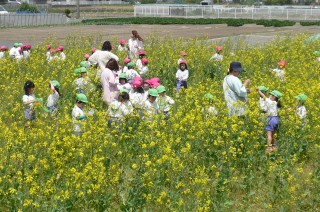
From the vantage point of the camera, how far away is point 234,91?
379 inches

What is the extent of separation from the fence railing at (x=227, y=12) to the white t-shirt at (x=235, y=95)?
42659mm

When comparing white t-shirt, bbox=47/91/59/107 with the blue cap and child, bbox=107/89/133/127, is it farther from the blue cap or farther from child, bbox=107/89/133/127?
the blue cap

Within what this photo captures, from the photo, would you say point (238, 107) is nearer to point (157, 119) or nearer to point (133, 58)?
point (157, 119)

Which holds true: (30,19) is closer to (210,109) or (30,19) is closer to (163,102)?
(163,102)

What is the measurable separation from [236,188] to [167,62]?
26.6ft

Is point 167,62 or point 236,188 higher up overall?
point 167,62

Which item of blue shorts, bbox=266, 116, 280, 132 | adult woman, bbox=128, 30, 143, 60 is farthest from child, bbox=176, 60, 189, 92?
blue shorts, bbox=266, 116, 280, 132

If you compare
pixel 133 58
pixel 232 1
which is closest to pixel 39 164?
pixel 133 58

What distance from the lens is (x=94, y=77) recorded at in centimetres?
1193

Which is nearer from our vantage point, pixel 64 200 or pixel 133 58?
pixel 64 200

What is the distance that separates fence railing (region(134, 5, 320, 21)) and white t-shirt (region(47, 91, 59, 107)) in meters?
42.5

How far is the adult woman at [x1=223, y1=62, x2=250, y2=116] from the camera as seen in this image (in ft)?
30.5

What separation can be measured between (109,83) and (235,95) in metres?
2.42

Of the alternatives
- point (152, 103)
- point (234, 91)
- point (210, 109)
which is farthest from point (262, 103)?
point (152, 103)
